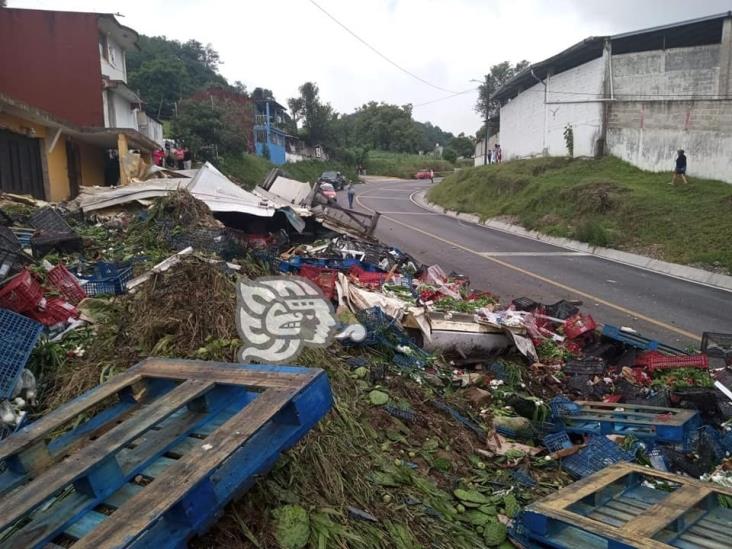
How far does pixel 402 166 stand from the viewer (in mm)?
63219

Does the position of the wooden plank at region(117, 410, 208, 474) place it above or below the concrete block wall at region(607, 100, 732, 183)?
below

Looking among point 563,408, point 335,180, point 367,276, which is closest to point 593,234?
point 367,276

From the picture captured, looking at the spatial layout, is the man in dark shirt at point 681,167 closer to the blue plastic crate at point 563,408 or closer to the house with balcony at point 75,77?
the blue plastic crate at point 563,408

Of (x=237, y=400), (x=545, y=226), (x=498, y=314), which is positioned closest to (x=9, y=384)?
(x=237, y=400)

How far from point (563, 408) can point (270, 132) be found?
45.3 metres

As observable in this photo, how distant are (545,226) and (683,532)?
1601cm

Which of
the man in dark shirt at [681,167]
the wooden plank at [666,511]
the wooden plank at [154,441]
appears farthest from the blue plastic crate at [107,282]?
the man in dark shirt at [681,167]

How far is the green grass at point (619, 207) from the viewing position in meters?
13.1

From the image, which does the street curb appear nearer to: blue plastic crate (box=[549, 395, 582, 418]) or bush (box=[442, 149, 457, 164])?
blue plastic crate (box=[549, 395, 582, 418])

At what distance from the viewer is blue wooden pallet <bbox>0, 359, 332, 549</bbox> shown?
6.33ft

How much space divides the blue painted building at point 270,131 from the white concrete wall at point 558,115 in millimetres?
20443

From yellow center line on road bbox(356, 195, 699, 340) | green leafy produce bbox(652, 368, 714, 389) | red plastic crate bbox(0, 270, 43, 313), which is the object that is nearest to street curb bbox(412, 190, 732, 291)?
yellow center line on road bbox(356, 195, 699, 340)

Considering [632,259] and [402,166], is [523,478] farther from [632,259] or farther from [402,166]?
[402,166]

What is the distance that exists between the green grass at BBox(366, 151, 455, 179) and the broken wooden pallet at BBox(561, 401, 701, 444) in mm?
57584
